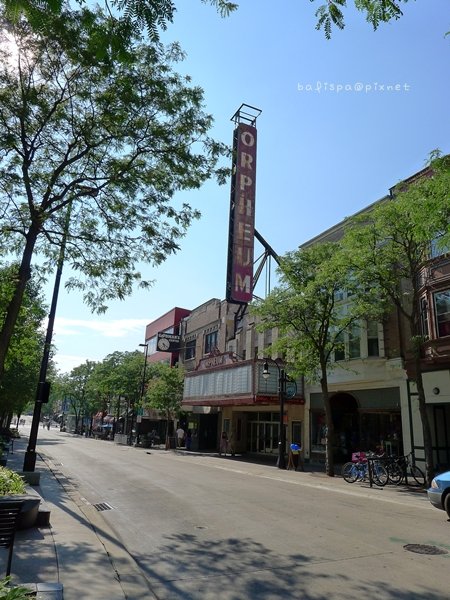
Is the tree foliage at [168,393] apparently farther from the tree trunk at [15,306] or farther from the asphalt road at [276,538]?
the tree trunk at [15,306]

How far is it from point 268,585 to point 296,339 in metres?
16.9

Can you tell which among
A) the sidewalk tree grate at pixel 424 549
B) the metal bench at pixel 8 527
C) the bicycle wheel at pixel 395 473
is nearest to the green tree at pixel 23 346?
the metal bench at pixel 8 527

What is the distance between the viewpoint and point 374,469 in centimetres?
1823

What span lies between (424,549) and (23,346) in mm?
14101

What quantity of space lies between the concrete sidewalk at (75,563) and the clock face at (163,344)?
129 feet

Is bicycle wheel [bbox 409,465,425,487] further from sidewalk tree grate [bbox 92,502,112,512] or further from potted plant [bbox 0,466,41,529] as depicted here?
potted plant [bbox 0,466,41,529]

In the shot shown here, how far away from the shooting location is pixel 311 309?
21391 millimetres

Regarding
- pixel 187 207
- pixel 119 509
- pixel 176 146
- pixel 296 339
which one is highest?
pixel 176 146

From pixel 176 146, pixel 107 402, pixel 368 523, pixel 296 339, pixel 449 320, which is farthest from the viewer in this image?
pixel 107 402

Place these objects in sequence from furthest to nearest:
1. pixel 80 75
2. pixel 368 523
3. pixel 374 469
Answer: pixel 374 469, pixel 80 75, pixel 368 523

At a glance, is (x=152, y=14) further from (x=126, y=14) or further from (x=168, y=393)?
(x=168, y=393)

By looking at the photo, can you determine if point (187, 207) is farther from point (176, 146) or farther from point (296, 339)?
point (296, 339)

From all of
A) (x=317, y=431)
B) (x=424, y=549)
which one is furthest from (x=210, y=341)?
(x=424, y=549)

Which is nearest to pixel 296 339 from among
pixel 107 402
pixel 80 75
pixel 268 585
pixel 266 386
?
pixel 266 386
